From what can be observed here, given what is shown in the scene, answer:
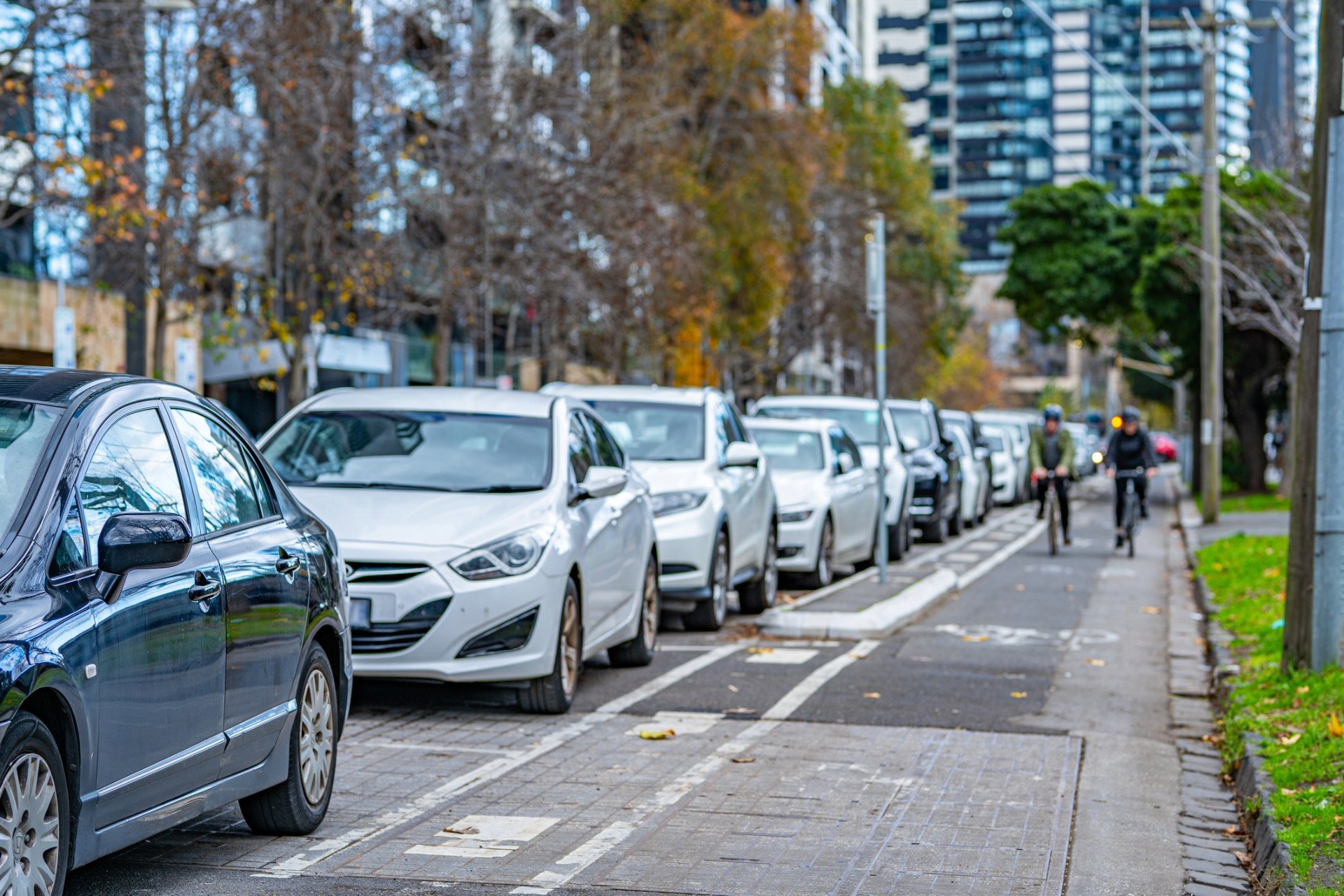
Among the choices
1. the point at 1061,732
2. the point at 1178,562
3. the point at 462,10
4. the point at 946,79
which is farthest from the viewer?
the point at 946,79

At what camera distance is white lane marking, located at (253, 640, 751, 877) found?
20.8 ft

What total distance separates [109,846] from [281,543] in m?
1.56

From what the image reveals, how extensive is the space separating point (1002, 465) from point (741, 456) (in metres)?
26.6

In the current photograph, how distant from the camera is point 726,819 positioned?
23.6ft

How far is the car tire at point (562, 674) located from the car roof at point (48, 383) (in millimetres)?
4128

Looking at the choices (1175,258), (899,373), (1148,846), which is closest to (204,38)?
(1148,846)

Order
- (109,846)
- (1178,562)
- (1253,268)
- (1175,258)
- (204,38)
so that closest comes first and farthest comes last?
(109,846), (204,38), (1178,562), (1253,268), (1175,258)

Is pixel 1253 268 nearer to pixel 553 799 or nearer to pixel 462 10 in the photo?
pixel 462 10

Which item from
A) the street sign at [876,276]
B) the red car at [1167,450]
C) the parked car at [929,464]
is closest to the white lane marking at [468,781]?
the street sign at [876,276]

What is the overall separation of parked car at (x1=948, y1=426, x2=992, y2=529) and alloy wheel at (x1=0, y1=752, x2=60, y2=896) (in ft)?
83.2

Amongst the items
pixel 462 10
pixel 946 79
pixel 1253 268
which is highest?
pixel 946 79

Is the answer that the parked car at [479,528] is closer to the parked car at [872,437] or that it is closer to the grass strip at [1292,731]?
the grass strip at [1292,731]

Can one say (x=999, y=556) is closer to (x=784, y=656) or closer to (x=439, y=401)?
(x=784, y=656)

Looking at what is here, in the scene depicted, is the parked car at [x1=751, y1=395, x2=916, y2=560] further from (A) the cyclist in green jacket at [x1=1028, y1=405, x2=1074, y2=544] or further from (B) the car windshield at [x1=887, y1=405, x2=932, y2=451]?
(B) the car windshield at [x1=887, y1=405, x2=932, y2=451]
